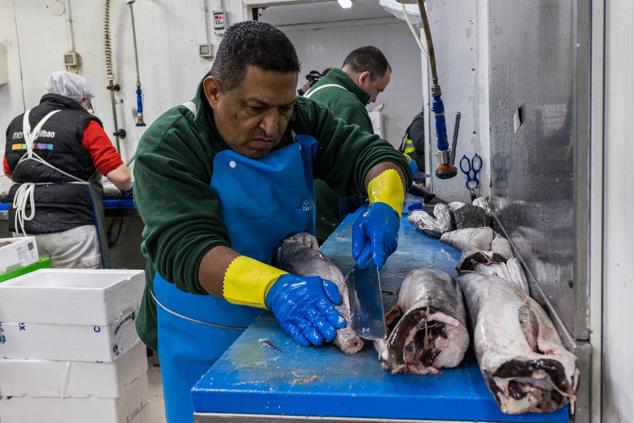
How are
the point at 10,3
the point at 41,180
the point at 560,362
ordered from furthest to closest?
the point at 10,3, the point at 41,180, the point at 560,362

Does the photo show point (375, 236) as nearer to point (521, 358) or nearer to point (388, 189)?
point (388, 189)

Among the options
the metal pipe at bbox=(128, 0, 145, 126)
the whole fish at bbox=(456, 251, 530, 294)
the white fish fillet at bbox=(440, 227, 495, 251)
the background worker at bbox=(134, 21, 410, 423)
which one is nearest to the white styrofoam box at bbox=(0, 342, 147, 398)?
the background worker at bbox=(134, 21, 410, 423)

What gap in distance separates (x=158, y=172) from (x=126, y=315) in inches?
59.8

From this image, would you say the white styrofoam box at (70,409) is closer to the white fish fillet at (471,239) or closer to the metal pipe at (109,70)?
the white fish fillet at (471,239)

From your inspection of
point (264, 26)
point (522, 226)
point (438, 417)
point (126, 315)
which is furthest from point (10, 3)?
point (438, 417)

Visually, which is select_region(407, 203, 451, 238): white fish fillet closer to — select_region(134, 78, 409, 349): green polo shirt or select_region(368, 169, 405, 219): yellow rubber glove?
select_region(368, 169, 405, 219): yellow rubber glove

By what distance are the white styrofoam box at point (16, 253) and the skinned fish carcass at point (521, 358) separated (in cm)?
267

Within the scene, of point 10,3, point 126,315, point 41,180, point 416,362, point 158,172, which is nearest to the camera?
point 416,362

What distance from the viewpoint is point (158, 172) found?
1333 millimetres

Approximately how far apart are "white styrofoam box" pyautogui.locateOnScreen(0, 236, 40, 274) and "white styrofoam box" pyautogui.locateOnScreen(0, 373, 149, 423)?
699mm

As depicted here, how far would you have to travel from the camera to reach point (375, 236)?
55.7 inches

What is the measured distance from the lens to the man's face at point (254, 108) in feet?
4.35

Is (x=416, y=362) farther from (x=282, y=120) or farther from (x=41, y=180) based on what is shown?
(x=41, y=180)

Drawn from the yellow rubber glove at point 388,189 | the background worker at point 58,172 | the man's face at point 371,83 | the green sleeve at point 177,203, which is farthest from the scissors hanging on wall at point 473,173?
the background worker at point 58,172
